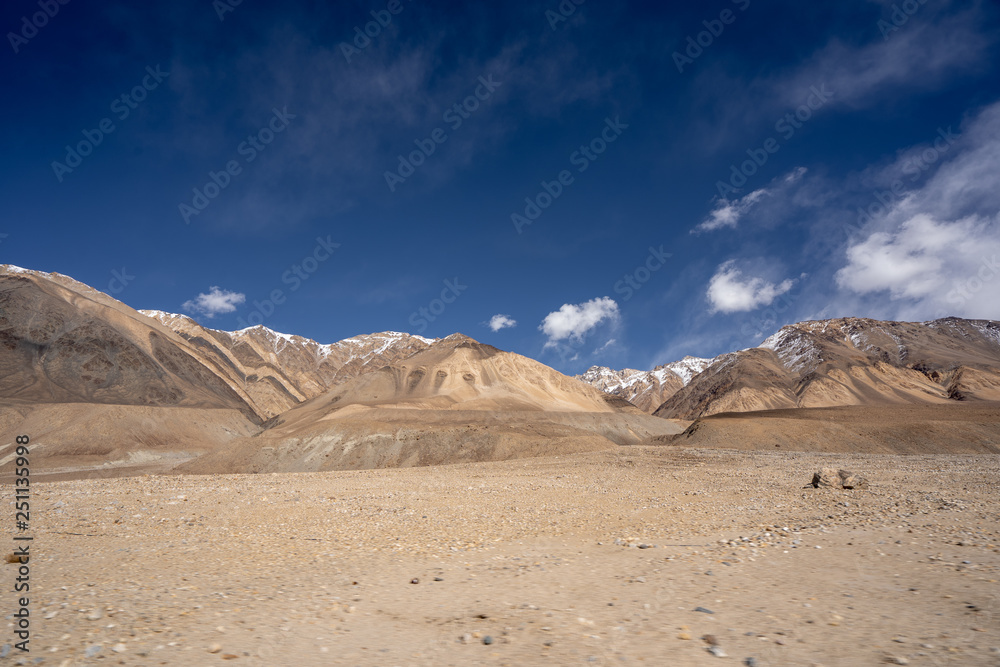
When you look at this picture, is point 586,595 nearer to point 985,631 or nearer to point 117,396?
point 985,631

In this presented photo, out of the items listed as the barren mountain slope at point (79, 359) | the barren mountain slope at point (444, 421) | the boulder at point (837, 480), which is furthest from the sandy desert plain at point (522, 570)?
the barren mountain slope at point (79, 359)

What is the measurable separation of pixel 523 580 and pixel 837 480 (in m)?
15.7

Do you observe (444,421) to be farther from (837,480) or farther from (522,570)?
(522,570)

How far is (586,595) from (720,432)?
51701mm

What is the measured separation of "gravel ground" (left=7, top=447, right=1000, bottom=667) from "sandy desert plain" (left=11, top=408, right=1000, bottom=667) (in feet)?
0.13

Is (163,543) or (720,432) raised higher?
(720,432)

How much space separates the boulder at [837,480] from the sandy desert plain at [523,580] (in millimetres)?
1153

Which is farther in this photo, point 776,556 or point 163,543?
point 163,543

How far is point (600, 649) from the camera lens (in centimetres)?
538

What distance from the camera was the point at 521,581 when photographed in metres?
8.29

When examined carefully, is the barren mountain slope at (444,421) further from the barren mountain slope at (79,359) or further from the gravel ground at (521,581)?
the gravel ground at (521,581)

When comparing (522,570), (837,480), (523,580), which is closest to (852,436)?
(837,480)

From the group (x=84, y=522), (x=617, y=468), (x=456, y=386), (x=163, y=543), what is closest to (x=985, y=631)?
(x=163, y=543)

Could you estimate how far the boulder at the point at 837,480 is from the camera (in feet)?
58.9
